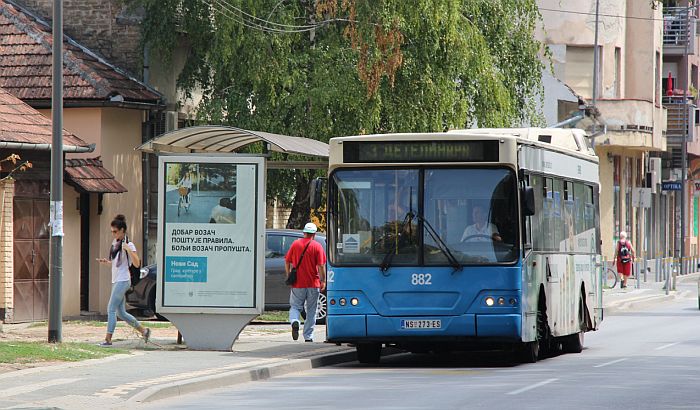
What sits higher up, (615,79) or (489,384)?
(615,79)

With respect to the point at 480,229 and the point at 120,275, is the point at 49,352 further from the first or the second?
the point at 480,229

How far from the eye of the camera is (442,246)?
65.9ft

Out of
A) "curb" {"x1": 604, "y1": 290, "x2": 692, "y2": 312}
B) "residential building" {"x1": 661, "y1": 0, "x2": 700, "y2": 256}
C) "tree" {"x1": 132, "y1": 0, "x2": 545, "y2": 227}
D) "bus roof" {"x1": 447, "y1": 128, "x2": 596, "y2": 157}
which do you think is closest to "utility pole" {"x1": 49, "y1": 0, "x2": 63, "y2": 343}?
"bus roof" {"x1": 447, "y1": 128, "x2": 596, "y2": 157}

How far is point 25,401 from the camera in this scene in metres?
14.8

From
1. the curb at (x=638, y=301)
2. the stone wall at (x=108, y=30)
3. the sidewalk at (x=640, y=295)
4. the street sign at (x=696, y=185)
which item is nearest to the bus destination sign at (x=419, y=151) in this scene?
the stone wall at (x=108, y=30)

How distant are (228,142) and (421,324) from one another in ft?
17.2

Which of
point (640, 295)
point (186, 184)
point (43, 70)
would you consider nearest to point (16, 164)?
point (43, 70)

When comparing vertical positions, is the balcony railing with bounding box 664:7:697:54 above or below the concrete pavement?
above

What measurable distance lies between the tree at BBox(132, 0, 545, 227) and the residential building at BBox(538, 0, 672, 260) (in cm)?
2363

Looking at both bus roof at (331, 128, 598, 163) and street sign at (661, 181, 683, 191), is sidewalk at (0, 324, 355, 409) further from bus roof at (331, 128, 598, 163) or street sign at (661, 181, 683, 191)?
street sign at (661, 181, 683, 191)

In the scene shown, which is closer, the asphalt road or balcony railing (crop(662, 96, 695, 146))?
the asphalt road

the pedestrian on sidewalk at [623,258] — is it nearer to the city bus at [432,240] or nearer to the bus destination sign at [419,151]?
the city bus at [432,240]

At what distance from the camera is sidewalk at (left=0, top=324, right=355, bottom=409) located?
15.4 metres

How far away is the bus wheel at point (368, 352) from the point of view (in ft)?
69.7
